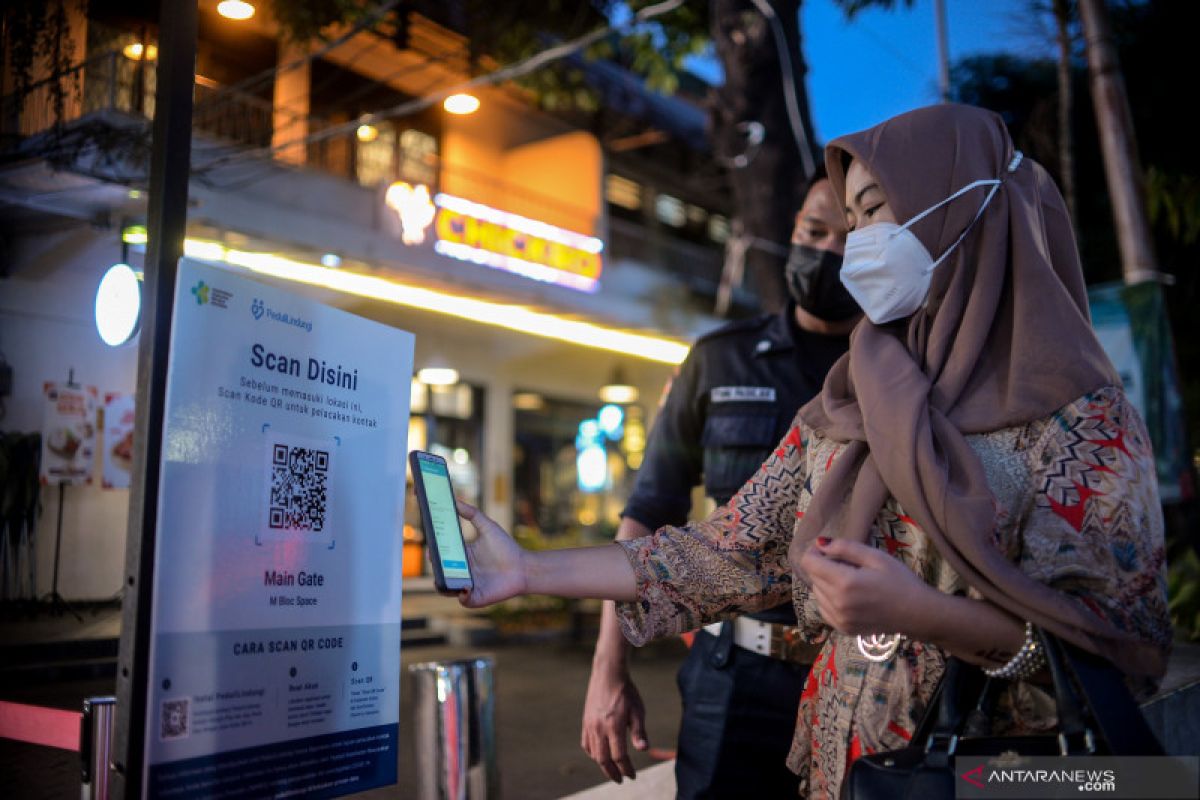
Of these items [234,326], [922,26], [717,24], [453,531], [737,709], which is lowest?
[737,709]

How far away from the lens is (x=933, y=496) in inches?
55.9

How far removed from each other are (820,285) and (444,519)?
1.38 meters

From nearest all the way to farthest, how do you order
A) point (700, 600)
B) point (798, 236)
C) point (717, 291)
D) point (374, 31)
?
point (700, 600) → point (798, 236) → point (374, 31) → point (717, 291)

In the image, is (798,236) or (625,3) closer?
(798,236)

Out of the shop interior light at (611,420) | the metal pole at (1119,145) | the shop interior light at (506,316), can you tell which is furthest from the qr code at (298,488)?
the shop interior light at (611,420)

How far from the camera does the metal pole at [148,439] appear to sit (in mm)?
1411

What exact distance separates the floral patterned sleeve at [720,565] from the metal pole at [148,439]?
31.5 inches

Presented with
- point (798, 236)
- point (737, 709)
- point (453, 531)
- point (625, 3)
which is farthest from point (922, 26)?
point (453, 531)

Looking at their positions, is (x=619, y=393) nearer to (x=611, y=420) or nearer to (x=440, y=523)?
(x=611, y=420)

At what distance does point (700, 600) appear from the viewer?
6.14 feet

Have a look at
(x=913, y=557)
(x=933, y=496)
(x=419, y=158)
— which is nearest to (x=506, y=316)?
(x=419, y=158)

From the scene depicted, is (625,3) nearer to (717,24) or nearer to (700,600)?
(717,24)

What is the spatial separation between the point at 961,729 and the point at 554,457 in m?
15.0

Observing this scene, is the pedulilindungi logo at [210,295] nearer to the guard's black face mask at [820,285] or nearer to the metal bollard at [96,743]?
the metal bollard at [96,743]
